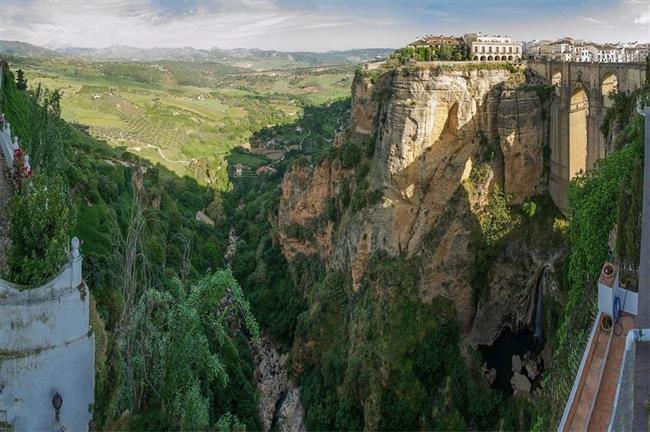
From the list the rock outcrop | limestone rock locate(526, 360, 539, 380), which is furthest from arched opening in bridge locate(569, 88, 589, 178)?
the rock outcrop

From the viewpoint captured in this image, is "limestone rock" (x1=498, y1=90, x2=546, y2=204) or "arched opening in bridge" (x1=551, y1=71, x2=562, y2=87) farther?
"arched opening in bridge" (x1=551, y1=71, x2=562, y2=87)

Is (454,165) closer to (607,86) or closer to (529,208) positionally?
(529,208)

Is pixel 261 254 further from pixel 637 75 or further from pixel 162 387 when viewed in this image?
pixel 162 387

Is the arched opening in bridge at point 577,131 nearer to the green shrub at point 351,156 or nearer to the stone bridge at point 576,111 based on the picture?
the stone bridge at point 576,111

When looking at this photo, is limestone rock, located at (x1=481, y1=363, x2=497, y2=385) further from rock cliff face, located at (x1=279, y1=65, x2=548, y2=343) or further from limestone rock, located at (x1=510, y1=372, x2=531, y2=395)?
rock cliff face, located at (x1=279, y1=65, x2=548, y2=343)

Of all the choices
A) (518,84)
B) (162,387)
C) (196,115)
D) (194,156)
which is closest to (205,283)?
(162,387)

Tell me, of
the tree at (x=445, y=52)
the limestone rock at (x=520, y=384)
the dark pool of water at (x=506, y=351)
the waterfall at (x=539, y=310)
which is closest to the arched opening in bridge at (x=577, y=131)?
the waterfall at (x=539, y=310)

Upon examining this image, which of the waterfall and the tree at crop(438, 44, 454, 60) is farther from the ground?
the tree at crop(438, 44, 454, 60)
